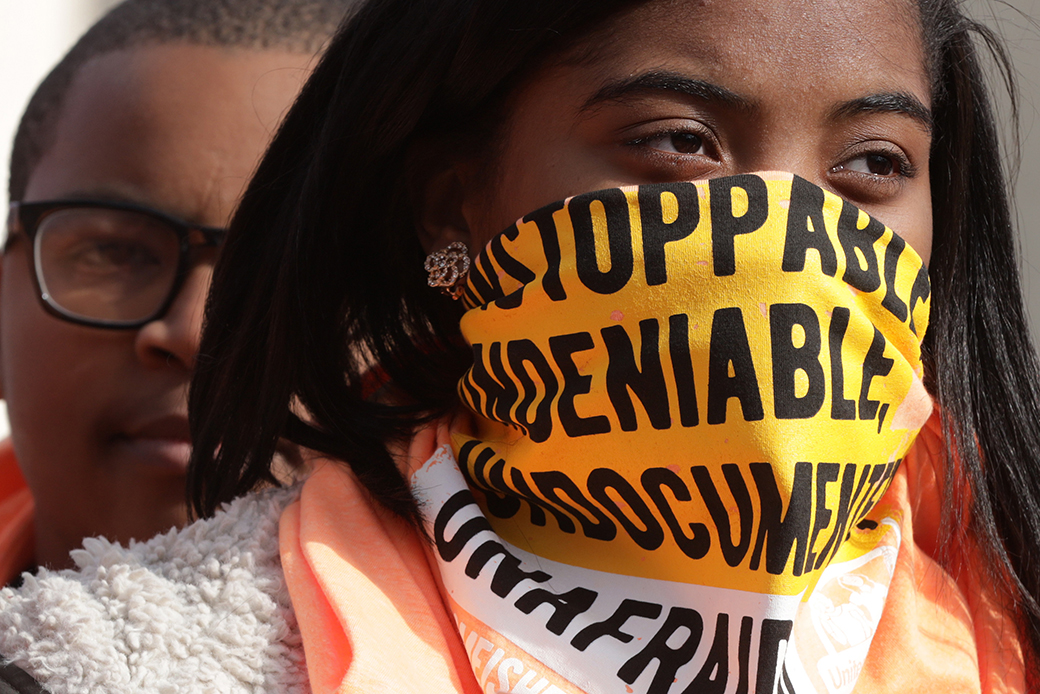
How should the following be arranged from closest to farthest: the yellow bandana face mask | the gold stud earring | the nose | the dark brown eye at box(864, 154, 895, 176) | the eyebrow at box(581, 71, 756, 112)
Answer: the yellow bandana face mask < the eyebrow at box(581, 71, 756, 112) < the dark brown eye at box(864, 154, 895, 176) < the gold stud earring < the nose

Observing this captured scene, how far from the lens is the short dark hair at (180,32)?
8.00 ft

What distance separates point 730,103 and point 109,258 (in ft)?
5.19

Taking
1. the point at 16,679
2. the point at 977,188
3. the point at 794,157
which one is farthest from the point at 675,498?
the point at 977,188

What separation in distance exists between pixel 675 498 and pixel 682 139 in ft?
1.58

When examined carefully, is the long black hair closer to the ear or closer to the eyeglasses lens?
the ear

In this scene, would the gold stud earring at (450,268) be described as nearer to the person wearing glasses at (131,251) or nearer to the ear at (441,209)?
the ear at (441,209)

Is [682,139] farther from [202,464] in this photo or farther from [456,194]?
[202,464]

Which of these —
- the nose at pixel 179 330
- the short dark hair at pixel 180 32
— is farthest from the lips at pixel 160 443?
the short dark hair at pixel 180 32

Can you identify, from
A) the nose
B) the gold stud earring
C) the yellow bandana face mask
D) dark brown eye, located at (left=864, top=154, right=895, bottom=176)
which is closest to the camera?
the yellow bandana face mask

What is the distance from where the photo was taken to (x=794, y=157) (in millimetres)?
1341

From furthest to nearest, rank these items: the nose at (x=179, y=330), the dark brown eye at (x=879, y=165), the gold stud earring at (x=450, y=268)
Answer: the nose at (x=179, y=330)
the gold stud earring at (x=450, y=268)
the dark brown eye at (x=879, y=165)

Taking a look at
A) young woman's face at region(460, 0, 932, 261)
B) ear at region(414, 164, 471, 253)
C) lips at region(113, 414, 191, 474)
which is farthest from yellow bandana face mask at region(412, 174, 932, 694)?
lips at region(113, 414, 191, 474)

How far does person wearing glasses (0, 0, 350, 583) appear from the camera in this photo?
225cm

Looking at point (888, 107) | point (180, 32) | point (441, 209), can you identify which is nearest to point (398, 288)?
point (441, 209)
